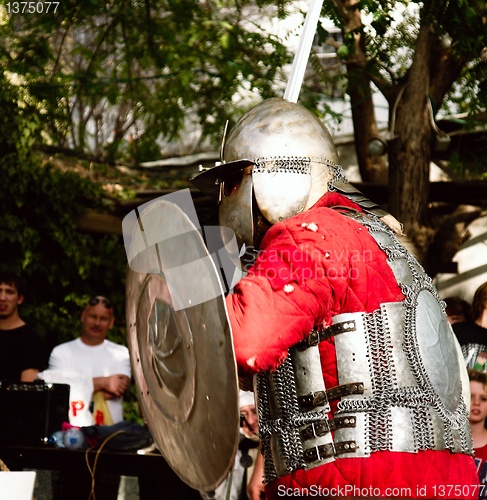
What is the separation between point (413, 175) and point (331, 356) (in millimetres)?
4284

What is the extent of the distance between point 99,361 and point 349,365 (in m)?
3.60

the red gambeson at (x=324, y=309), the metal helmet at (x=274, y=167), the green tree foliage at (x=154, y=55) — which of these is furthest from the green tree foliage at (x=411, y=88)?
the red gambeson at (x=324, y=309)

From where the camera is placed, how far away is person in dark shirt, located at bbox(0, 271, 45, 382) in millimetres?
6105

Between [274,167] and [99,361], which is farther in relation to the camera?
[99,361]

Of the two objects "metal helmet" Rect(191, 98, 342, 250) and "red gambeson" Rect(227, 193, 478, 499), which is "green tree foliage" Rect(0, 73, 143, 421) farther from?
"red gambeson" Rect(227, 193, 478, 499)

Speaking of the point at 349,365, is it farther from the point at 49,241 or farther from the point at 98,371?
the point at 49,241

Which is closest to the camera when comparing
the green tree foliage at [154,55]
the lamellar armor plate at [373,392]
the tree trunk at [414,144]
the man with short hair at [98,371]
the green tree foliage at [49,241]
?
the lamellar armor plate at [373,392]

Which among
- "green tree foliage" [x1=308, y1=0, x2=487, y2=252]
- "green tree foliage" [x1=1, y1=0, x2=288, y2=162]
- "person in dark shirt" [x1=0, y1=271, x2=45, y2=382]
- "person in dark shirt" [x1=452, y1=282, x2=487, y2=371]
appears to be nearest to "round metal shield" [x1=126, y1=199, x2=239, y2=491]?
"person in dark shirt" [x1=452, y1=282, x2=487, y2=371]

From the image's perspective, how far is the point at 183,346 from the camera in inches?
115

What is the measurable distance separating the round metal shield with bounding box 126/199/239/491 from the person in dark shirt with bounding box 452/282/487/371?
8.22 ft

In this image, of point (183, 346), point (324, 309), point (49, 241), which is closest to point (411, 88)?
point (49, 241)

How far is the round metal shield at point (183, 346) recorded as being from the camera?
2.71m

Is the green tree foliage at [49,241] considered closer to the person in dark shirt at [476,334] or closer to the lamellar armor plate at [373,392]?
the person in dark shirt at [476,334]

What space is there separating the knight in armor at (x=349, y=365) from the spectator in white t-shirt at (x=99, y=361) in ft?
10.1
